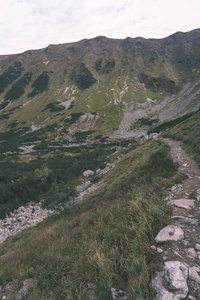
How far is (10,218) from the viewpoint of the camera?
37.3 m

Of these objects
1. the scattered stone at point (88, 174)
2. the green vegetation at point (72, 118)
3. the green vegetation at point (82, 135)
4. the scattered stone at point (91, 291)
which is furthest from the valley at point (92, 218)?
the green vegetation at point (72, 118)

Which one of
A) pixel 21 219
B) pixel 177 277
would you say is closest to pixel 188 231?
pixel 177 277

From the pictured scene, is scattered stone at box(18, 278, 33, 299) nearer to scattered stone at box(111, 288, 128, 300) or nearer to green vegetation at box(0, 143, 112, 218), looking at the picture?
scattered stone at box(111, 288, 128, 300)

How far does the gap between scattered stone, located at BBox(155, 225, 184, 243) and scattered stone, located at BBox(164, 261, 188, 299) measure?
0.94 metres

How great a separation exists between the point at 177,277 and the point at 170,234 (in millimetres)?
1707

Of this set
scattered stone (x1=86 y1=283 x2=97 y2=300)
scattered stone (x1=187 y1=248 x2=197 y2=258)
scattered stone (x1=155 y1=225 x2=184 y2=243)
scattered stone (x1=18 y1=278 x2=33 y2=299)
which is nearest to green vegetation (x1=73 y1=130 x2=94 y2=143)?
scattered stone (x1=18 y1=278 x2=33 y2=299)

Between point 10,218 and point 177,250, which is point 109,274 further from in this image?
point 10,218

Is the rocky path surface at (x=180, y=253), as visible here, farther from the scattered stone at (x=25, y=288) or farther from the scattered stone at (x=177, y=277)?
the scattered stone at (x=25, y=288)

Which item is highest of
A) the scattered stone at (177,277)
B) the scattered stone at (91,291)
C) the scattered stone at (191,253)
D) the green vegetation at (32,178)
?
the scattered stone at (177,277)

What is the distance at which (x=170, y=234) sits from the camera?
5.76 meters

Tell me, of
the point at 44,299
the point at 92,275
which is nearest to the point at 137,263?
the point at 92,275

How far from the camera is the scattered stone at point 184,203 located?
25.4ft

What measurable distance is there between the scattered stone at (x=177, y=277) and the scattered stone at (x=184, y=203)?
3.74 metres

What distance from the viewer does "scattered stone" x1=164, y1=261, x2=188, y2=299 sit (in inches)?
153
